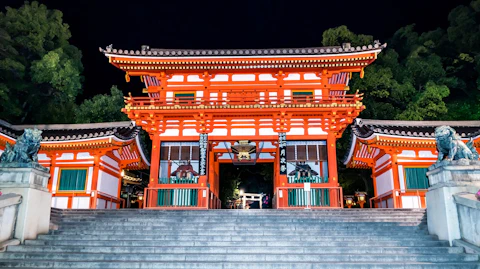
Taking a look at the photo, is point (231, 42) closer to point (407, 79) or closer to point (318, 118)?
point (407, 79)

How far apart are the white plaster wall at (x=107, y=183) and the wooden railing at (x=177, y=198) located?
3433mm

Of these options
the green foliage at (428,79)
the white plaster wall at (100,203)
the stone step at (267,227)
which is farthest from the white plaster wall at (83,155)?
the green foliage at (428,79)

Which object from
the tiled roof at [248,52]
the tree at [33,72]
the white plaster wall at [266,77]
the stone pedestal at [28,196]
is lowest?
the stone pedestal at [28,196]

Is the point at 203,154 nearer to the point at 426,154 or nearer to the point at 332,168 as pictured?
the point at 332,168

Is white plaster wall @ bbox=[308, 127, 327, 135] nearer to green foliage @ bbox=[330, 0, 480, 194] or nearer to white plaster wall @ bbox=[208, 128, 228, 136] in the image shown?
white plaster wall @ bbox=[208, 128, 228, 136]

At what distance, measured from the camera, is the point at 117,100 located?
29859mm

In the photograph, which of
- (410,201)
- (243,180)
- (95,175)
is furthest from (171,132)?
(243,180)

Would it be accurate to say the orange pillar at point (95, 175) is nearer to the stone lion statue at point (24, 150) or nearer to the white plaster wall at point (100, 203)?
the white plaster wall at point (100, 203)

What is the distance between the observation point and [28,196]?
853 centimetres

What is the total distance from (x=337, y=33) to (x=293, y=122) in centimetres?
1584

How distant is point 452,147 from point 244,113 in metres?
9.65

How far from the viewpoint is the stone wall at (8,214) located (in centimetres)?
791

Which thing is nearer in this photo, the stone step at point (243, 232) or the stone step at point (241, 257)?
the stone step at point (241, 257)

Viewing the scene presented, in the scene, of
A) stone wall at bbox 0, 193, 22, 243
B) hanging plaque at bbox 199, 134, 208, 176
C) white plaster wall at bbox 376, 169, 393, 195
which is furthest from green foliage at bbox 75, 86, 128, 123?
stone wall at bbox 0, 193, 22, 243
